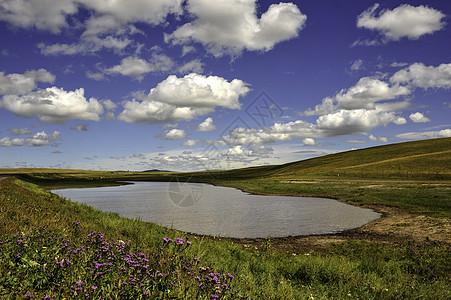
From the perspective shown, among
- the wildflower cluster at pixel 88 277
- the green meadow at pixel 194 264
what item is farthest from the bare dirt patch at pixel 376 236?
the wildflower cluster at pixel 88 277

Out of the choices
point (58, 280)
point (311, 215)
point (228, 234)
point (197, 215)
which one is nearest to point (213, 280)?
point (58, 280)

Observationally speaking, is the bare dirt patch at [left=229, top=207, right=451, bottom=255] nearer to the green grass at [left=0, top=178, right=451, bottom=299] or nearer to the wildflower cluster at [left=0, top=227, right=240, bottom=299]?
the green grass at [left=0, top=178, right=451, bottom=299]

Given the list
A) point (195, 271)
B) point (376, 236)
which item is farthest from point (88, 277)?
point (376, 236)

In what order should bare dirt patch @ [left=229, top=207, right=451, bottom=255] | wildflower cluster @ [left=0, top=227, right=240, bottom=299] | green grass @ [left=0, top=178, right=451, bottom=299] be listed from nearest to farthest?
wildflower cluster @ [left=0, top=227, right=240, bottom=299]
green grass @ [left=0, top=178, right=451, bottom=299]
bare dirt patch @ [left=229, top=207, right=451, bottom=255]

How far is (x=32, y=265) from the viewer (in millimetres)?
4848

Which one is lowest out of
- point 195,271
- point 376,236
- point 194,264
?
point 376,236

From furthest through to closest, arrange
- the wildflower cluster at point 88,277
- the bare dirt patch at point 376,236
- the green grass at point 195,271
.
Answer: the bare dirt patch at point 376,236, the green grass at point 195,271, the wildflower cluster at point 88,277

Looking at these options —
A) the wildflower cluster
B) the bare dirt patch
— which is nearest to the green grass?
the wildflower cluster

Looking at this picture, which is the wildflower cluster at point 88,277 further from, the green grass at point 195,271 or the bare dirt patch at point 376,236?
the bare dirt patch at point 376,236

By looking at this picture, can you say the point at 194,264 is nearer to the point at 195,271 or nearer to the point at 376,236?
the point at 195,271

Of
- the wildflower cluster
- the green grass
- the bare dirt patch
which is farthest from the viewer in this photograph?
the bare dirt patch

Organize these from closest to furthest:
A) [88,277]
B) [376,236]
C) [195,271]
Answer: [88,277]
[195,271]
[376,236]

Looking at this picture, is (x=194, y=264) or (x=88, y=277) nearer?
(x=88, y=277)

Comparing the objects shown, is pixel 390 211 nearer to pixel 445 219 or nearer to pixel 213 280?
Result: pixel 445 219
